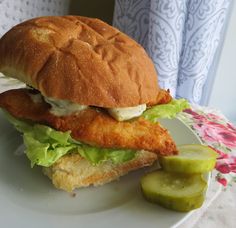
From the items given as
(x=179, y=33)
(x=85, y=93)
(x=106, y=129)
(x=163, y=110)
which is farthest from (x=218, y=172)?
(x=179, y=33)

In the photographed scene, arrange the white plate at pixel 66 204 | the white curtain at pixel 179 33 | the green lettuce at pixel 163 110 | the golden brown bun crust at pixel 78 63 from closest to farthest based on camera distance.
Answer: the white plate at pixel 66 204 → the golden brown bun crust at pixel 78 63 → the green lettuce at pixel 163 110 → the white curtain at pixel 179 33

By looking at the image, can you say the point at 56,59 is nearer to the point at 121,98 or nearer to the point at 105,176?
the point at 121,98

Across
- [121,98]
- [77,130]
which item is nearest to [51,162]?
[77,130]

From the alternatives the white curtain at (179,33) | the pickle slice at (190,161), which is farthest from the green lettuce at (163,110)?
the white curtain at (179,33)

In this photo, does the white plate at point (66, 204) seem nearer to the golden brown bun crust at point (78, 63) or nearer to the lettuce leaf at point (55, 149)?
the lettuce leaf at point (55, 149)

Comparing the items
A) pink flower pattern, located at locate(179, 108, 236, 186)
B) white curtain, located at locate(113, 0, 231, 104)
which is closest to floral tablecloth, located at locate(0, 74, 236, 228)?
pink flower pattern, located at locate(179, 108, 236, 186)

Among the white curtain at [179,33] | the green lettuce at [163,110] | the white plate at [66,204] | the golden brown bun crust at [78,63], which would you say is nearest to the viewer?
the white plate at [66,204]
